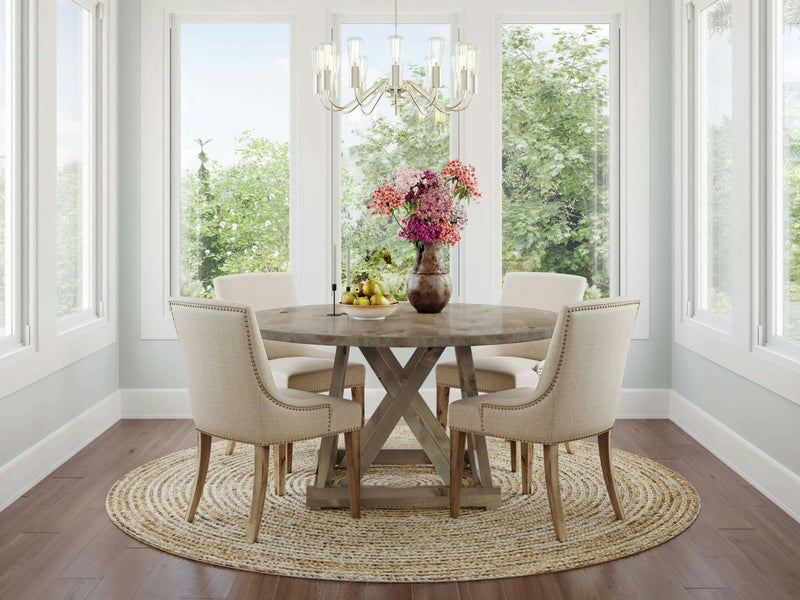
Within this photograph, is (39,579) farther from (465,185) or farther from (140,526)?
(465,185)

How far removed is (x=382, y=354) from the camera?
3275 mm

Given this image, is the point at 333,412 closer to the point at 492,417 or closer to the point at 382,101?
the point at 492,417

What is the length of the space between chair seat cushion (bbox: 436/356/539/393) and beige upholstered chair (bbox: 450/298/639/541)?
0.59 m

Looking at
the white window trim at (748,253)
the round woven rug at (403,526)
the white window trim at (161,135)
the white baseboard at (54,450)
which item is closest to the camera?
the round woven rug at (403,526)

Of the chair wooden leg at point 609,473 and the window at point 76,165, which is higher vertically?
the window at point 76,165

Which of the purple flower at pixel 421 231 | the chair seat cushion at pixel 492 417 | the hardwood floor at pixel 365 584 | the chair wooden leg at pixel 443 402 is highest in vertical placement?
the purple flower at pixel 421 231

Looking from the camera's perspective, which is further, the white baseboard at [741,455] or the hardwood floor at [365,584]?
the white baseboard at [741,455]

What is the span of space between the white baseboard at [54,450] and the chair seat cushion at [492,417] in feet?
6.03

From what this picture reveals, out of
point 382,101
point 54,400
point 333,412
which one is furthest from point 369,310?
point 382,101

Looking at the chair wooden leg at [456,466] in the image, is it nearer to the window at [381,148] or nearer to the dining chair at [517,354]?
the dining chair at [517,354]

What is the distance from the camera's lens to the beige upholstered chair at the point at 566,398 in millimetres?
2748

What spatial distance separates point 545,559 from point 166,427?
104 inches

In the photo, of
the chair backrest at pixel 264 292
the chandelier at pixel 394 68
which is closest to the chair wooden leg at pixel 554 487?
the chandelier at pixel 394 68

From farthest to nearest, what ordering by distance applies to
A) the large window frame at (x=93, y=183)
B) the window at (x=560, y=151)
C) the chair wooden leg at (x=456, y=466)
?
the window at (x=560, y=151), the large window frame at (x=93, y=183), the chair wooden leg at (x=456, y=466)
